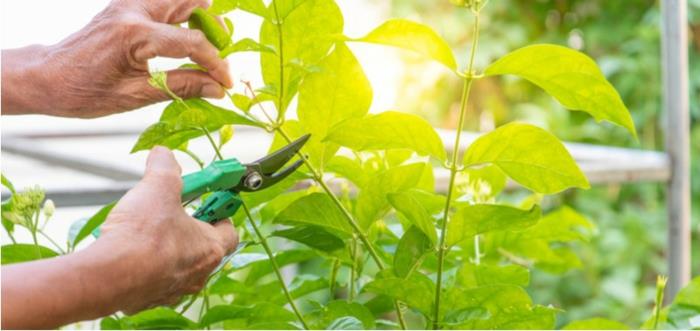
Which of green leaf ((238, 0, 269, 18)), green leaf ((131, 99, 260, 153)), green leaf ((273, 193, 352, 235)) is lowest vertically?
green leaf ((273, 193, 352, 235))

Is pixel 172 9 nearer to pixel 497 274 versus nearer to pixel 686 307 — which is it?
pixel 497 274

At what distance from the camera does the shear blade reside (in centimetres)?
67

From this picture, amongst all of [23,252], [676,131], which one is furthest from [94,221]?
[676,131]

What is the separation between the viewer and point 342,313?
70cm

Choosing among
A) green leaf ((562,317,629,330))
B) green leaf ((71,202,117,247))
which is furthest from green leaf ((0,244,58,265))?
green leaf ((562,317,629,330))

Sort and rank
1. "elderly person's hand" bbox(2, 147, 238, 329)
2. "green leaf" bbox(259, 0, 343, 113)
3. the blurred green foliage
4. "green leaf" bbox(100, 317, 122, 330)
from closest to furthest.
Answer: "elderly person's hand" bbox(2, 147, 238, 329) < "green leaf" bbox(259, 0, 343, 113) < "green leaf" bbox(100, 317, 122, 330) < the blurred green foliage

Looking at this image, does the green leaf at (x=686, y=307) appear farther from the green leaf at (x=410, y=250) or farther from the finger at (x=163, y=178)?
the finger at (x=163, y=178)

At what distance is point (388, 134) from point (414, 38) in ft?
0.19

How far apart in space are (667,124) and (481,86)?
1.59 metres

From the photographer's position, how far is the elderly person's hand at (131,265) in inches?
21.6

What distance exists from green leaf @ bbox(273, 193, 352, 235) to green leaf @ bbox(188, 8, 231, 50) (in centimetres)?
11

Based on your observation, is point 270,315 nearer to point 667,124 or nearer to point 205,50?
point 205,50

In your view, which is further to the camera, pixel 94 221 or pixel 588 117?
pixel 588 117

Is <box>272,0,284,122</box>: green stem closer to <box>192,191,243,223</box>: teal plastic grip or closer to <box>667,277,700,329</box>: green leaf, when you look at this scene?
<box>192,191,243,223</box>: teal plastic grip
